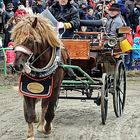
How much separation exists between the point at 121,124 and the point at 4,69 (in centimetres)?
604

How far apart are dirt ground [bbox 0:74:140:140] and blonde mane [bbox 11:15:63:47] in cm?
145

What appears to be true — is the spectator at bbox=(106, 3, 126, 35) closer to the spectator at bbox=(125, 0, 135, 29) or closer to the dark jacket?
the dark jacket

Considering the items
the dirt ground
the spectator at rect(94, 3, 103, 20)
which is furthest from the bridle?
the spectator at rect(94, 3, 103, 20)

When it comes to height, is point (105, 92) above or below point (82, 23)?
below

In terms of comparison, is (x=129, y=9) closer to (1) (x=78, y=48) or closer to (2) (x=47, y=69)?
(1) (x=78, y=48)

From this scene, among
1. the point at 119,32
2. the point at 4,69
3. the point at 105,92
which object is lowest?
the point at 4,69

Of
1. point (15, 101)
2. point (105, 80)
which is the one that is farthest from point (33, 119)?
point (15, 101)

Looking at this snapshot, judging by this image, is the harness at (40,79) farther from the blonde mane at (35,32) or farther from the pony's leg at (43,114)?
the pony's leg at (43,114)

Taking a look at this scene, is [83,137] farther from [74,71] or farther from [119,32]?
[119,32]

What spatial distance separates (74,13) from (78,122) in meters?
1.80

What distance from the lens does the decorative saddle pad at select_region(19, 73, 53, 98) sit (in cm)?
716

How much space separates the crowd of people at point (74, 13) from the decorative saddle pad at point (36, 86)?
824 millimetres

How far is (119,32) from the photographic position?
917cm

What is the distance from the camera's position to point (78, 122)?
8711 mm
